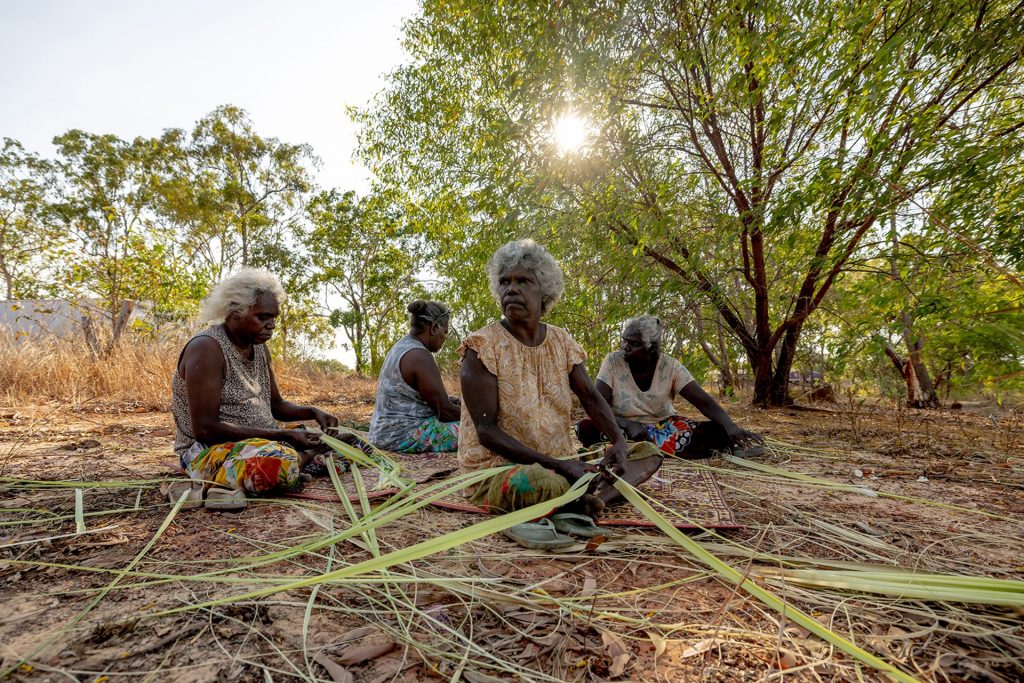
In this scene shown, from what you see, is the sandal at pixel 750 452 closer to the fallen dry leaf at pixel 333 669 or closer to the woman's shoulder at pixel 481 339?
the woman's shoulder at pixel 481 339

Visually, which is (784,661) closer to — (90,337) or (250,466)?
(250,466)

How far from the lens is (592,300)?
572cm

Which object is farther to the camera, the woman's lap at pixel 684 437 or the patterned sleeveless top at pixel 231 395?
the woman's lap at pixel 684 437

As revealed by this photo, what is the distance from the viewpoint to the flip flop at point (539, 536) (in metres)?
1.73

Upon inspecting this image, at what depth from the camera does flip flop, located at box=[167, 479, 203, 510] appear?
7.11 feet

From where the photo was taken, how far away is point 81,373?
629 centimetres

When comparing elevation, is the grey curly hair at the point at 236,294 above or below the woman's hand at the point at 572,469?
above

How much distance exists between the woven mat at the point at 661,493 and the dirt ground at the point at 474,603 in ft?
0.33

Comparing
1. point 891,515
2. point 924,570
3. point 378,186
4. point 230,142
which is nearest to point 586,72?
point 891,515

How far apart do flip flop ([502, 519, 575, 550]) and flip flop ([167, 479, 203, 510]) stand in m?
1.39

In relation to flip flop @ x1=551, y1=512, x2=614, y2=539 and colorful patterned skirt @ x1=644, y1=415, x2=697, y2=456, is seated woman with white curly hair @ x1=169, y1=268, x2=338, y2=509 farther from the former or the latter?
colorful patterned skirt @ x1=644, y1=415, x2=697, y2=456

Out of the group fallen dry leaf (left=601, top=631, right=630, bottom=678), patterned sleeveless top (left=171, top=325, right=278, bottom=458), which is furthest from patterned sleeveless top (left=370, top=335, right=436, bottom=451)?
fallen dry leaf (left=601, top=631, right=630, bottom=678)

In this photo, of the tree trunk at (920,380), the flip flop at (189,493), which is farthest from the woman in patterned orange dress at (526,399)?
the tree trunk at (920,380)

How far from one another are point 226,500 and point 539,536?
4.51 feet
